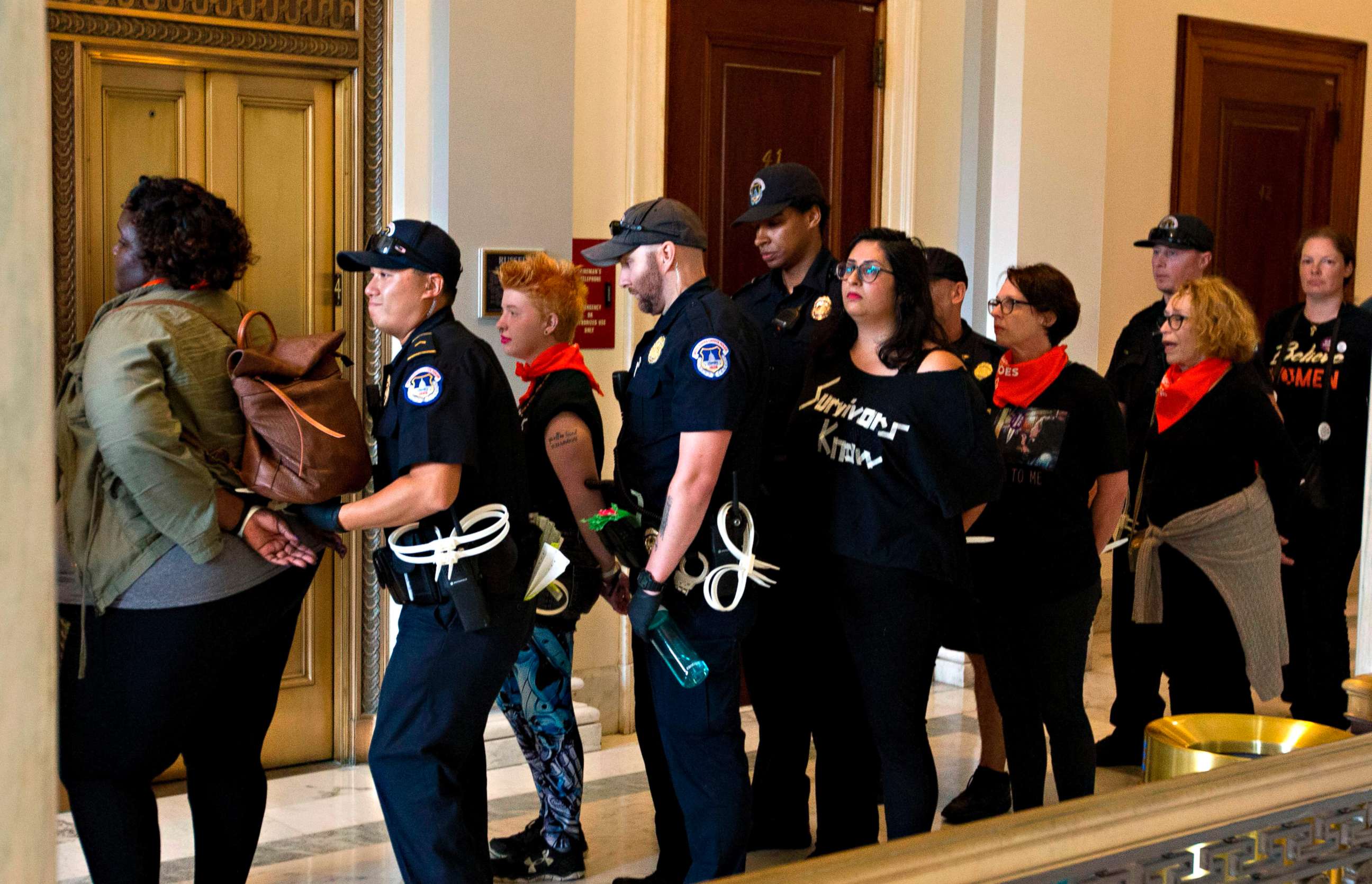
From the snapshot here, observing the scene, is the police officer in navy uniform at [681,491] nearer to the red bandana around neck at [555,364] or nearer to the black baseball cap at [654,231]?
the black baseball cap at [654,231]

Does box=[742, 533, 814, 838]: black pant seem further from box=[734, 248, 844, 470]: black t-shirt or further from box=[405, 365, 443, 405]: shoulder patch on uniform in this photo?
box=[405, 365, 443, 405]: shoulder patch on uniform

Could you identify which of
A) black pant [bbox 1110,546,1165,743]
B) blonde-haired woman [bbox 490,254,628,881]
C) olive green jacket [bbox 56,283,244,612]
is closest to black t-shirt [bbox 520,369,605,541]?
blonde-haired woman [bbox 490,254,628,881]

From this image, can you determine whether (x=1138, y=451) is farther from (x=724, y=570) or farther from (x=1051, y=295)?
(x=724, y=570)

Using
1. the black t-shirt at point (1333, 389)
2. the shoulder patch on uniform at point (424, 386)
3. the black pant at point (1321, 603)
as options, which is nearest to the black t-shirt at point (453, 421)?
the shoulder patch on uniform at point (424, 386)

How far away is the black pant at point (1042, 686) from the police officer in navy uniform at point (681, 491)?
80 centimetres

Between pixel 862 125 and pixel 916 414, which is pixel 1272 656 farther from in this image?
pixel 862 125

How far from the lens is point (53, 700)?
92 centimetres

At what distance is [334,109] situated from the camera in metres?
4.09

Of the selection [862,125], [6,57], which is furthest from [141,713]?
[862,125]

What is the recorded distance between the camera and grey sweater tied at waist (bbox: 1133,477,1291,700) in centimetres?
397

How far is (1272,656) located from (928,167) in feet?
7.01

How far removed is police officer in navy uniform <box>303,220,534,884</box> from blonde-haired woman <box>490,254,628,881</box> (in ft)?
1.56

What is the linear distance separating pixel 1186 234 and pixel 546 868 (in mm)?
2858

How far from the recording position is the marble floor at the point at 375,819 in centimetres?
341
